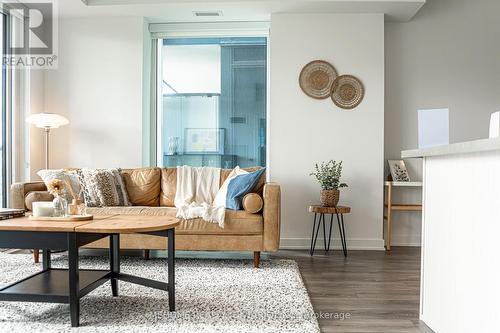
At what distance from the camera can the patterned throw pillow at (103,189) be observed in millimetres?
4035

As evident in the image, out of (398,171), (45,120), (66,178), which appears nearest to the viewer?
(66,178)

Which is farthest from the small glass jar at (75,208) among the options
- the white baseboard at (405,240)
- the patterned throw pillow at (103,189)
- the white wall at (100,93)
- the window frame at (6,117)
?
the white baseboard at (405,240)

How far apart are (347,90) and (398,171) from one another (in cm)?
107

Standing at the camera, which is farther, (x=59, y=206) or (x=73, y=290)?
(x=59, y=206)

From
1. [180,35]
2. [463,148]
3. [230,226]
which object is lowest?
[230,226]

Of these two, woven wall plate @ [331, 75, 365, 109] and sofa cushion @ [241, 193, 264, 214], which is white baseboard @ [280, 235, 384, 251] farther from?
Answer: woven wall plate @ [331, 75, 365, 109]

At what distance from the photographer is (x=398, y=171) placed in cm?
487

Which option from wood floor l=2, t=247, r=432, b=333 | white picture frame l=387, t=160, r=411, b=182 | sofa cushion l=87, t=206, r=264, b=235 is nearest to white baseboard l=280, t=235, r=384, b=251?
wood floor l=2, t=247, r=432, b=333

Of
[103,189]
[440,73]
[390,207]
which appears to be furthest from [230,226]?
[440,73]

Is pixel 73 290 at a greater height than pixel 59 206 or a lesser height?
lesser

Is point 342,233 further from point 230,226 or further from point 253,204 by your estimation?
point 230,226

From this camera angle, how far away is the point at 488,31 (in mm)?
4934

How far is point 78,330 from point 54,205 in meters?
0.88

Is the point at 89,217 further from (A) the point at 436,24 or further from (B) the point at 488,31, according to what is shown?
(B) the point at 488,31
